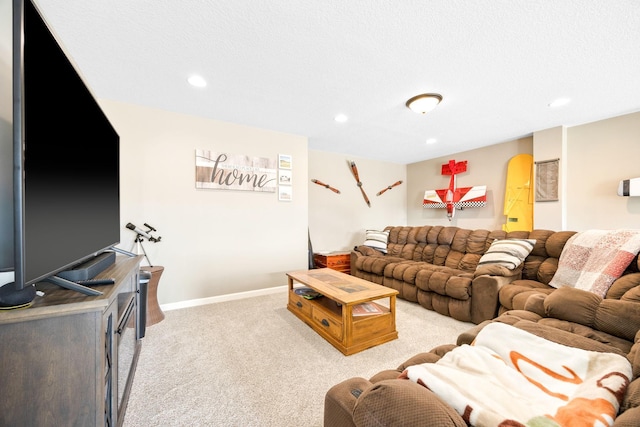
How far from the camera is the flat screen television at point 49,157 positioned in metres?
0.73

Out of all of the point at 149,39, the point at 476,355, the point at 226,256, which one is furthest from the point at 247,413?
the point at 149,39

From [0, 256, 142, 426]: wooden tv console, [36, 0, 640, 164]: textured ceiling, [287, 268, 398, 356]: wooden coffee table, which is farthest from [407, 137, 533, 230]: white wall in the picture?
[0, 256, 142, 426]: wooden tv console

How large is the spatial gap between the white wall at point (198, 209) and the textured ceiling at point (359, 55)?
0.27 metres

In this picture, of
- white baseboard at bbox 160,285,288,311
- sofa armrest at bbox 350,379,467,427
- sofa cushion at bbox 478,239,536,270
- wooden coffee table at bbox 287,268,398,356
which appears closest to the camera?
A: sofa armrest at bbox 350,379,467,427

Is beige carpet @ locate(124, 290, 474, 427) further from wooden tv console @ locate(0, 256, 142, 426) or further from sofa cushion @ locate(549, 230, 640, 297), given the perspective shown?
sofa cushion @ locate(549, 230, 640, 297)

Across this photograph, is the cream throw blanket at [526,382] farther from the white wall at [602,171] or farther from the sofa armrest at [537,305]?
the white wall at [602,171]

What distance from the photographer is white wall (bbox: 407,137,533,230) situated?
401cm

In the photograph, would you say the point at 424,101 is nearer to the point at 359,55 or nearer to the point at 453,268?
the point at 359,55

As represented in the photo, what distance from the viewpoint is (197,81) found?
87.4 inches

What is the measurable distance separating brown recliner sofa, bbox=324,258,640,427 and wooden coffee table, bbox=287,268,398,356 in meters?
0.68

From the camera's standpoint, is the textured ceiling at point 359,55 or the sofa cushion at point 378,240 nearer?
the textured ceiling at point 359,55

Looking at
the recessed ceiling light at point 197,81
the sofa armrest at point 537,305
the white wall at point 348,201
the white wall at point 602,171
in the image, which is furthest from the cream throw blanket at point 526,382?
the white wall at point 348,201

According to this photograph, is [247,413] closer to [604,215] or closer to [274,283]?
[274,283]

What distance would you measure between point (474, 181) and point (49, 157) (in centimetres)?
516
